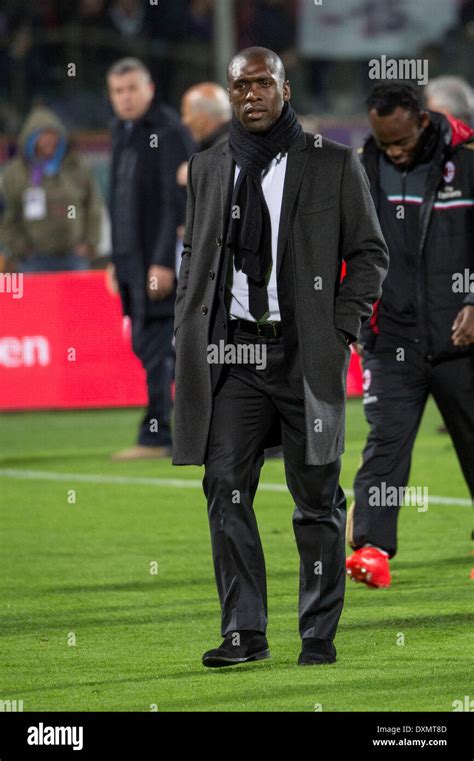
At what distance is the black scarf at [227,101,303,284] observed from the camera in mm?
6172

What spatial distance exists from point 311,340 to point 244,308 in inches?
10.5

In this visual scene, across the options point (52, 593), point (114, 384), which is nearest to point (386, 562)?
point (52, 593)

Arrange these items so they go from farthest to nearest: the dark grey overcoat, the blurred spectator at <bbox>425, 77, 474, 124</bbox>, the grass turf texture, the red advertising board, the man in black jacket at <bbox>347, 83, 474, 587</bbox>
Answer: the red advertising board, the blurred spectator at <bbox>425, 77, 474, 124</bbox>, the man in black jacket at <bbox>347, 83, 474, 587</bbox>, the dark grey overcoat, the grass turf texture

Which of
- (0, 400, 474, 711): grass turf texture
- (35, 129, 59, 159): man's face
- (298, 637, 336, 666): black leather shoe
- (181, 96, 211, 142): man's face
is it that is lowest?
(0, 400, 474, 711): grass turf texture

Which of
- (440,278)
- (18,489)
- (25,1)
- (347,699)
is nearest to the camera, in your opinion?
(347,699)

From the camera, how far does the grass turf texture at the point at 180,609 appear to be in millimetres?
5875

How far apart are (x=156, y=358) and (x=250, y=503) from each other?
6472 mm

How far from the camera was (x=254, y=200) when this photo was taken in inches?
244

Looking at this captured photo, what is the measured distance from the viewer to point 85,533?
974 centimetres

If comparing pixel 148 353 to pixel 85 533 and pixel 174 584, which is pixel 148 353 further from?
pixel 174 584

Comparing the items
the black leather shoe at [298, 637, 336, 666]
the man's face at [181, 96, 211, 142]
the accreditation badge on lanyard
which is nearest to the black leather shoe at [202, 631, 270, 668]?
the black leather shoe at [298, 637, 336, 666]

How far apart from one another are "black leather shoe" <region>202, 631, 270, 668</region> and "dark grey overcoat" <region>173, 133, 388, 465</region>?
2.04 feet

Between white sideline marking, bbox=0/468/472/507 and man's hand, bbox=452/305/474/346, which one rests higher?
man's hand, bbox=452/305/474/346

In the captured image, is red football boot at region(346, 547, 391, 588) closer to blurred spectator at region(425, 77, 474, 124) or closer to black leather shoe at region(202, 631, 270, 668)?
black leather shoe at region(202, 631, 270, 668)
